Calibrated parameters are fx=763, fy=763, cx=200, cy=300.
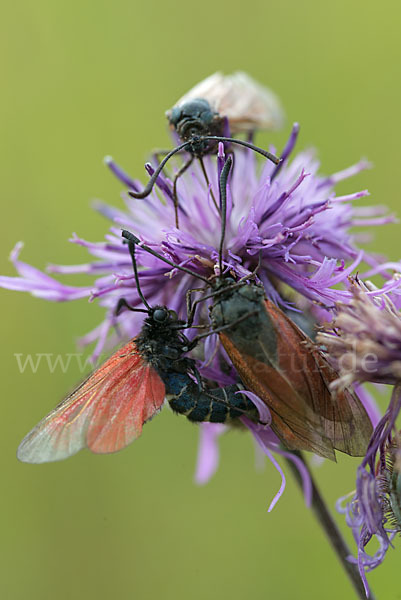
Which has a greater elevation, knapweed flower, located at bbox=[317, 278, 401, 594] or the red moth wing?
the red moth wing

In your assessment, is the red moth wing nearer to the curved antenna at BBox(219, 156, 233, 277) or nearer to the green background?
the curved antenna at BBox(219, 156, 233, 277)

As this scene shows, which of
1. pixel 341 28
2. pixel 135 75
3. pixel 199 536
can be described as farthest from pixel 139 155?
pixel 199 536

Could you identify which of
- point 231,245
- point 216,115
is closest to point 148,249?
point 231,245

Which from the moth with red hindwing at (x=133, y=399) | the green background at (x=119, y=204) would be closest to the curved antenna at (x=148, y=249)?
the moth with red hindwing at (x=133, y=399)

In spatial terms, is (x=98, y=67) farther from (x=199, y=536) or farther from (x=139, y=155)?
(x=199, y=536)

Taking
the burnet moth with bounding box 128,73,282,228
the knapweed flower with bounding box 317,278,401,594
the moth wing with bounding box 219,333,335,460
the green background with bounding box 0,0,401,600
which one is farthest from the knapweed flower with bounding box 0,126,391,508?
the green background with bounding box 0,0,401,600

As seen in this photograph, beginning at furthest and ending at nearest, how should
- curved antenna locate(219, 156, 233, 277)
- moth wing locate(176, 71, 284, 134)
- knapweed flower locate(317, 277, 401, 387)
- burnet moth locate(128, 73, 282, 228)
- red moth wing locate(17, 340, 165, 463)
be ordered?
moth wing locate(176, 71, 284, 134) < burnet moth locate(128, 73, 282, 228) < curved antenna locate(219, 156, 233, 277) < red moth wing locate(17, 340, 165, 463) < knapweed flower locate(317, 277, 401, 387)

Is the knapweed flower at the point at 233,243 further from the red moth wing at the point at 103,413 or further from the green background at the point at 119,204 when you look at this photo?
the green background at the point at 119,204
